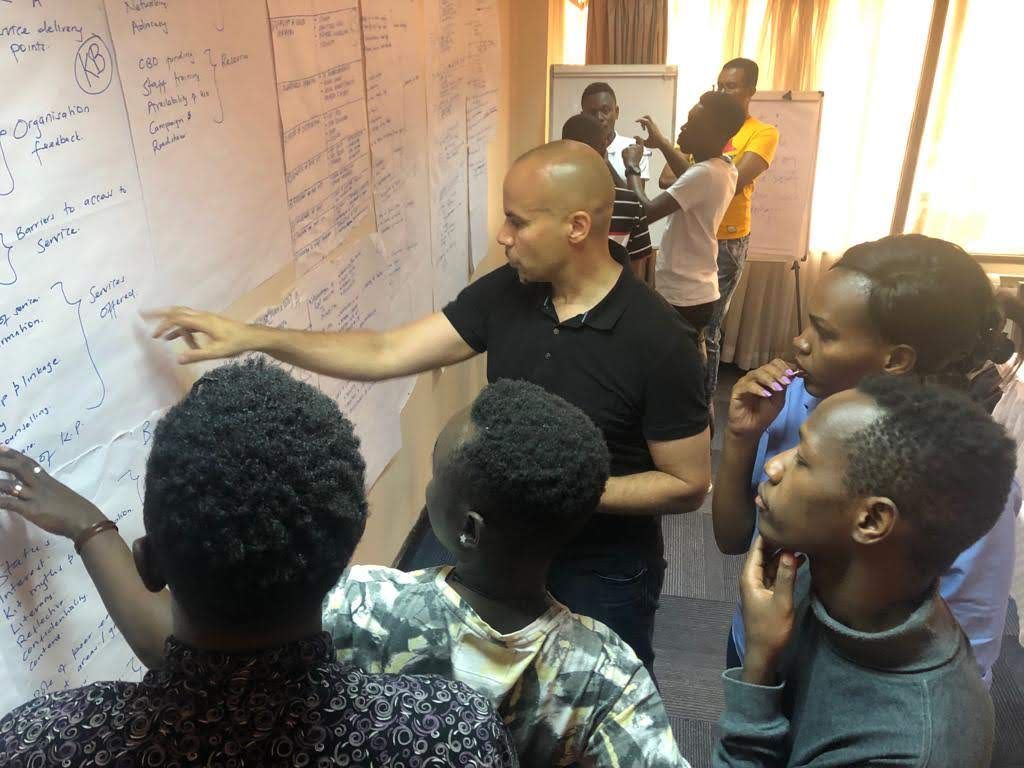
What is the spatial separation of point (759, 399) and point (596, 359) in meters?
0.31

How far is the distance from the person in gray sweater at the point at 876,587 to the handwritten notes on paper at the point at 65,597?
0.88m

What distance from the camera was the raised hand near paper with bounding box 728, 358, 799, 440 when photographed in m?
1.25

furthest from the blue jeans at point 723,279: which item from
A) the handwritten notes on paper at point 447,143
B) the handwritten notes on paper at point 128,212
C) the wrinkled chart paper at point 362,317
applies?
the handwritten notes on paper at point 128,212

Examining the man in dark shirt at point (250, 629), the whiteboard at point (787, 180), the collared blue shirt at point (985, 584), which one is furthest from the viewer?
the whiteboard at point (787, 180)

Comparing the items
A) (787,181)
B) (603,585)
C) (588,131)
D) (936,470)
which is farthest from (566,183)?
(787,181)

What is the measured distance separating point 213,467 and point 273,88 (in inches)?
42.1

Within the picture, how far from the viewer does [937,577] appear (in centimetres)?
81

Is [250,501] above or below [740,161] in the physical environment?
above

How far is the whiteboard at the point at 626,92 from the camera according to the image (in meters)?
3.77

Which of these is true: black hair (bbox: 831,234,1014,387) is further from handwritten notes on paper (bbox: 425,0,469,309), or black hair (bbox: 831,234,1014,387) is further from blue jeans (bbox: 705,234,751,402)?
blue jeans (bbox: 705,234,751,402)

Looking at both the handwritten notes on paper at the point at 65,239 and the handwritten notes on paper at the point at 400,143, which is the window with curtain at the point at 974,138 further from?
the handwritten notes on paper at the point at 65,239

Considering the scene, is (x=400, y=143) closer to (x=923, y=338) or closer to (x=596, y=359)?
(x=596, y=359)

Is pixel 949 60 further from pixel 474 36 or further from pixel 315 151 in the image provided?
pixel 315 151

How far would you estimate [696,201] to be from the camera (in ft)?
9.86
